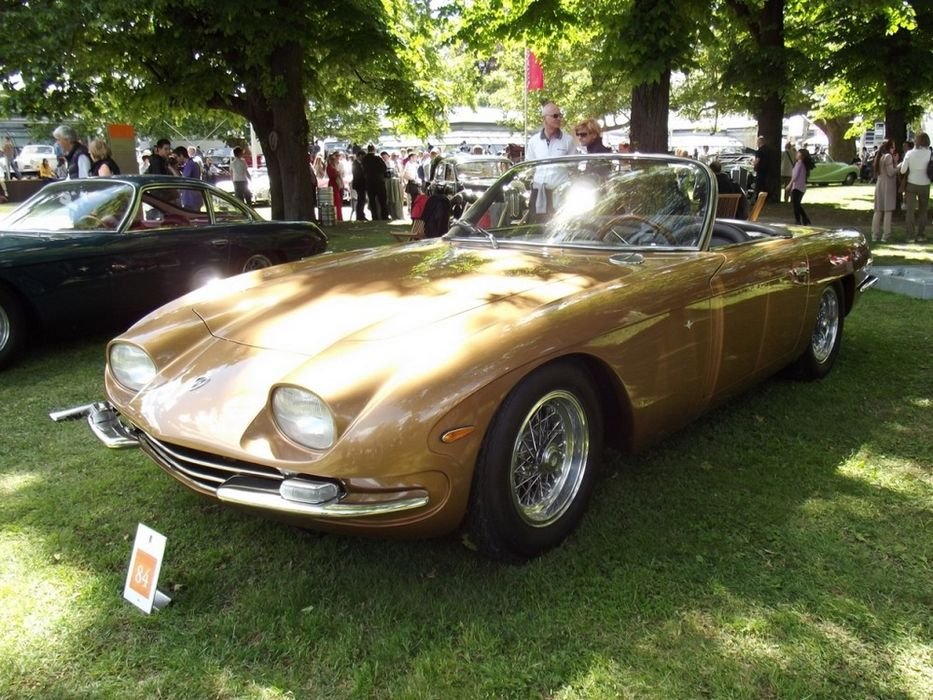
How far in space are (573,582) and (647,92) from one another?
8.02 m

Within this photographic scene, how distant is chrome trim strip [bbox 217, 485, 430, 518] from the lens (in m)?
2.17

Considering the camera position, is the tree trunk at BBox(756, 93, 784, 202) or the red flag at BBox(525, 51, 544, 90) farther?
the red flag at BBox(525, 51, 544, 90)

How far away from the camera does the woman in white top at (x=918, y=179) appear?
11.1 m

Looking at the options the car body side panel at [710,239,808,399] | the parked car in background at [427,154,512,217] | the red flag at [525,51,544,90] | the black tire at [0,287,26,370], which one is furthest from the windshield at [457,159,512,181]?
the car body side panel at [710,239,808,399]

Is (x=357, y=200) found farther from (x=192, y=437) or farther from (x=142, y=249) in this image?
(x=192, y=437)

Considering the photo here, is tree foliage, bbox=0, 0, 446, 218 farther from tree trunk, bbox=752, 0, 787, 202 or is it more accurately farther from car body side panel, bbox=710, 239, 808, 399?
car body side panel, bbox=710, 239, 808, 399

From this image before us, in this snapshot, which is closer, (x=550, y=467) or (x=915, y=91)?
(x=550, y=467)

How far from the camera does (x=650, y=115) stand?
9234mm

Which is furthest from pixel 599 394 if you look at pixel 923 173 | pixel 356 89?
pixel 356 89

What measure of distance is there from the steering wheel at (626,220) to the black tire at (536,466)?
111cm

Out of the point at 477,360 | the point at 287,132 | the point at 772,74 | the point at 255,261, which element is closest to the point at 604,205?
A: the point at 477,360

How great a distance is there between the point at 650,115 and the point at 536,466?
769cm

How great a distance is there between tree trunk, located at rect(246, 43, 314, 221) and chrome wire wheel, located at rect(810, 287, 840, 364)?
997cm

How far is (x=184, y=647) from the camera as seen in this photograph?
225 cm
